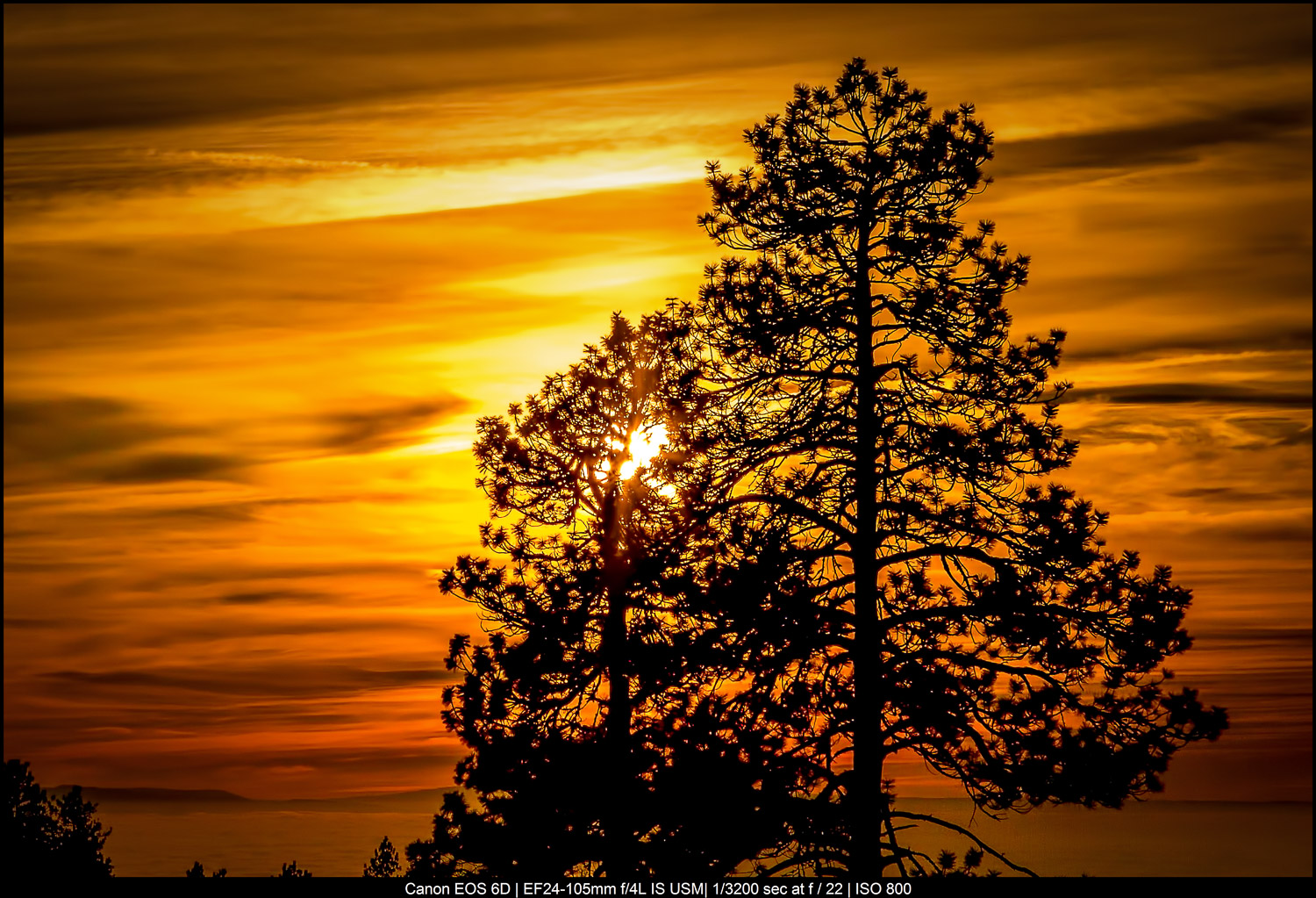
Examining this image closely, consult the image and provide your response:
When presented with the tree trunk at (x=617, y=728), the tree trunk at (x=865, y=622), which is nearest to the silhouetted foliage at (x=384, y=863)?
the tree trunk at (x=617, y=728)

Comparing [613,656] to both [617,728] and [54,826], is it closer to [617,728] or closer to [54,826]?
[617,728]

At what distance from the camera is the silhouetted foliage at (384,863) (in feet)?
118

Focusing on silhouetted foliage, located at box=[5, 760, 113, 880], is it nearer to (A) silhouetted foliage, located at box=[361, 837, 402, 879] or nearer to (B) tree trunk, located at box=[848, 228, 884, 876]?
(A) silhouetted foliage, located at box=[361, 837, 402, 879]

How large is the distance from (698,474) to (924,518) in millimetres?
3531

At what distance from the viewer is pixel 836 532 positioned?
1862cm

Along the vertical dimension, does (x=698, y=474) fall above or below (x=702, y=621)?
above

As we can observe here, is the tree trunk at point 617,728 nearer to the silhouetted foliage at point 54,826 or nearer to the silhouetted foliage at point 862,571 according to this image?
the silhouetted foliage at point 862,571

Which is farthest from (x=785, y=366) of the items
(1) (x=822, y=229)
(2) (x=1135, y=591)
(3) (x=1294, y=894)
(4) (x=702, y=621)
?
(3) (x=1294, y=894)

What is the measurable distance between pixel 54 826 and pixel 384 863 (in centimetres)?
861

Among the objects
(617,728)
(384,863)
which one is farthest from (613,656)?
(384,863)

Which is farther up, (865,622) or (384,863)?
(865,622)

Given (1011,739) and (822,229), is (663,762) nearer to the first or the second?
(1011,739)

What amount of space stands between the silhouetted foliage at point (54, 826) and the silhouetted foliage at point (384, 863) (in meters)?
6.70

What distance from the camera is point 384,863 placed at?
3641cm
